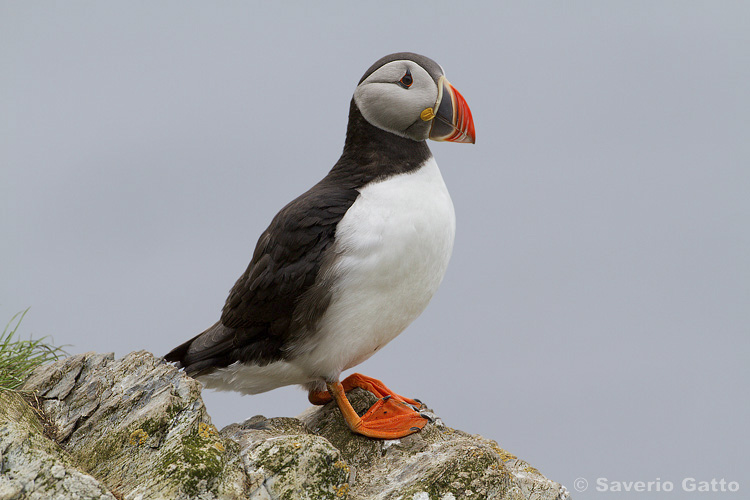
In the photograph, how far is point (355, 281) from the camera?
19.8ft

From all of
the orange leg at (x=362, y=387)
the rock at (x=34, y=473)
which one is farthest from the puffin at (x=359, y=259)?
the rock at (x=34, y=473)

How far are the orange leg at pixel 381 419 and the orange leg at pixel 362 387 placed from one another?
0.67 feet

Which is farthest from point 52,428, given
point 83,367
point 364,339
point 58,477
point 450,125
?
point 450,125

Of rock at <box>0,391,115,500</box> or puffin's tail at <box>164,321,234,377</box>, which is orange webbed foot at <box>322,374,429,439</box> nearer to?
puffin's tail at <box>164,321,234,377</box>

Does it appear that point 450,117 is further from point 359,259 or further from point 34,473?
point 34,473

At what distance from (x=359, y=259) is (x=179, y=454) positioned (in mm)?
1811

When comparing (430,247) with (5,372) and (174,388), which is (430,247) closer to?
(174,388)

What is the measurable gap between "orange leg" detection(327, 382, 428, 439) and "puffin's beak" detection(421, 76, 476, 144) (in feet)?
6.74

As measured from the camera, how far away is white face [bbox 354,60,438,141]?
6266mm

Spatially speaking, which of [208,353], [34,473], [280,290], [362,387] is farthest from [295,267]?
[34,473]

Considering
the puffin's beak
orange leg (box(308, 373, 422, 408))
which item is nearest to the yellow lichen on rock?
orange leg (box(308, 373, 422, 408))

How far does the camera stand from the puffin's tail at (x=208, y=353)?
6.49 metres

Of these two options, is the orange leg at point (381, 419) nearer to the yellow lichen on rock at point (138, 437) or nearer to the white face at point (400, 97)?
the yellow lichen on rock at point (138, 437)

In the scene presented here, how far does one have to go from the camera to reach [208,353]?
6504 millimetres
